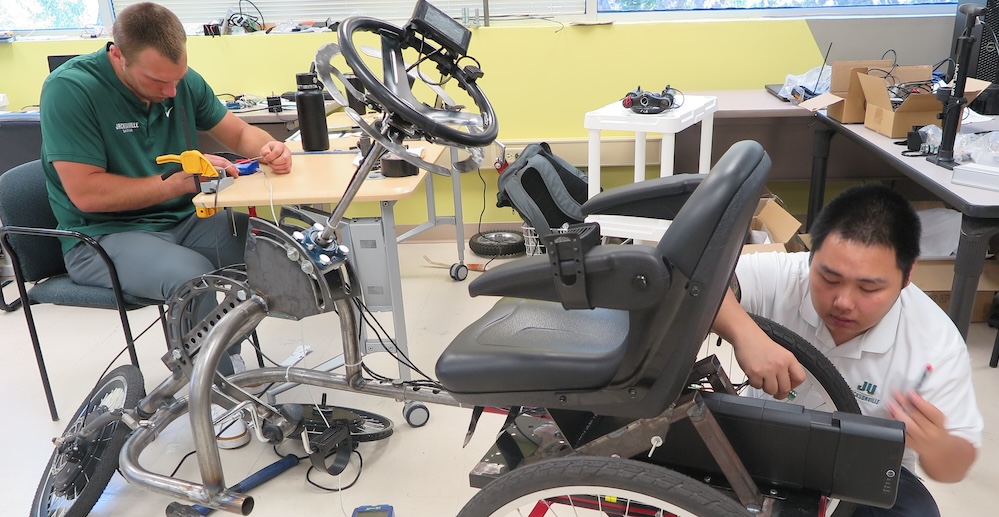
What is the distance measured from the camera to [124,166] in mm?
2025

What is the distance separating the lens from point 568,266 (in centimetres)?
82

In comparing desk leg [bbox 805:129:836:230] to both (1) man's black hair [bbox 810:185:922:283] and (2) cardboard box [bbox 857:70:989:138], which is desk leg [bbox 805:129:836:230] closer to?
(2) cardboard box [bbox 857:70:989:138]

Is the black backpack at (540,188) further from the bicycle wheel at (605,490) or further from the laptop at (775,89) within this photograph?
the bicycle wheel at (605,490)

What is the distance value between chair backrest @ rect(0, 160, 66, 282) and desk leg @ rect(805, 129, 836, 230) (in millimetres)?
2710

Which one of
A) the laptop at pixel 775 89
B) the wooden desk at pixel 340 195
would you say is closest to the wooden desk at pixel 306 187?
the wooden desk at pixel 340 195

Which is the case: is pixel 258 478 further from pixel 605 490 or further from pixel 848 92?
pixel 848 92

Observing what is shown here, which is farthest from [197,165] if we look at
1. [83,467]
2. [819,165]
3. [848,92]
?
[819,165]

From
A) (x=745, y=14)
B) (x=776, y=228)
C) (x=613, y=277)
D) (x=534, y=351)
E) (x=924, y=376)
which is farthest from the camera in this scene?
(x=745, y=14)

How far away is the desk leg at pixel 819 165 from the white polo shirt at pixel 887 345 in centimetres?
166

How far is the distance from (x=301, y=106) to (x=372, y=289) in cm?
64

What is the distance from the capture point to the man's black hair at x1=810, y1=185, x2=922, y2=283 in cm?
112

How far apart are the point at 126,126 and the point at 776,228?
2212 mm

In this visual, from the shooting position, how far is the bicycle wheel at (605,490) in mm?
872

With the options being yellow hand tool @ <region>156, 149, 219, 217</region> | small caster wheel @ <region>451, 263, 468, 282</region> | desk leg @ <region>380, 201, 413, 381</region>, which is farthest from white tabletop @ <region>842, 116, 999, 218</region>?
yellow hand tool @ <region>156, 149, 219, 217</region>
